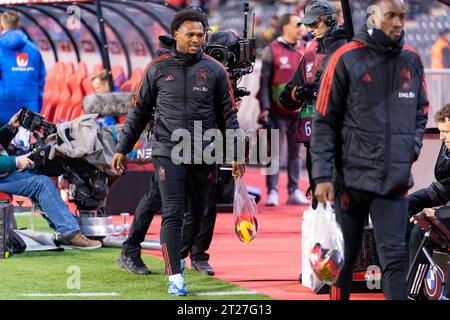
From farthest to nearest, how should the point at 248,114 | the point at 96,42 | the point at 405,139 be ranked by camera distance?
the point at 248,114 → the point at 96,42 → the point at 405,139

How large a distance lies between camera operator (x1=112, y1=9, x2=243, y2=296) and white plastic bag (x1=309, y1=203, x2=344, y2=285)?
197cm

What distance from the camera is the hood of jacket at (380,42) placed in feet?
23.5

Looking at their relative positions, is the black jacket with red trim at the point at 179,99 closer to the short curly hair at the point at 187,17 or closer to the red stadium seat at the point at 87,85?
the short curly hair at the point at 187,17

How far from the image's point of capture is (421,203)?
9148 millimetres

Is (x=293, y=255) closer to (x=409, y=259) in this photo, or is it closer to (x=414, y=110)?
(x=409, y=259)

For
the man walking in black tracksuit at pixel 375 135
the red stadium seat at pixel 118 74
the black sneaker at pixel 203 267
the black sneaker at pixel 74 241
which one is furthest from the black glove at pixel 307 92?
the red stadium seat at pixel 118 74

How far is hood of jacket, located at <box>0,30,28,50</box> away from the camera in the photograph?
553 inches

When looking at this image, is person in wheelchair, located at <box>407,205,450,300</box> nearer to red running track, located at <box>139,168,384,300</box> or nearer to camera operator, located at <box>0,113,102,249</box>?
red running track, located at <box>139,168,384,300</box>

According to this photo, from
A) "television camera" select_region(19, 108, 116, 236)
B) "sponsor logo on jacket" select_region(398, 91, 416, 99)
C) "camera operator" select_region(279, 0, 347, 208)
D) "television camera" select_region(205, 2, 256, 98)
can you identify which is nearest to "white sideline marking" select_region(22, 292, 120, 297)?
"camera operator" select_region(279, 0, 347, 208)

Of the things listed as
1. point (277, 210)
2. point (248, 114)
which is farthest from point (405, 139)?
point (248, 114)

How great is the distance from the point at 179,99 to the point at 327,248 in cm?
239

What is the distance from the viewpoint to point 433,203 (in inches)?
359

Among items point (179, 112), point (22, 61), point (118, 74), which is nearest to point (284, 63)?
point (118, 74)
